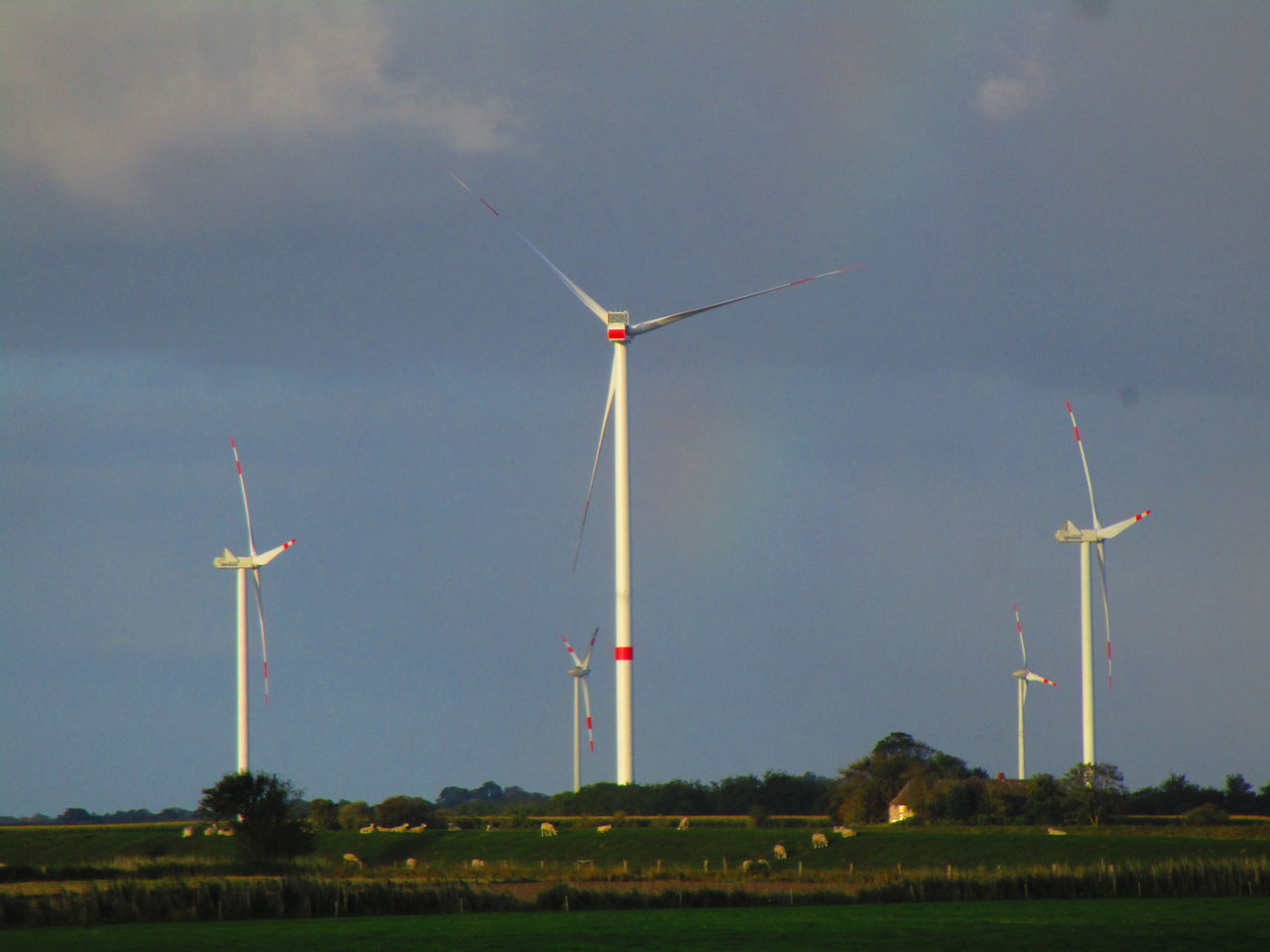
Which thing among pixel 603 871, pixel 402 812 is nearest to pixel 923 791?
pixel 402 812

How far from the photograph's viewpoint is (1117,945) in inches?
1583

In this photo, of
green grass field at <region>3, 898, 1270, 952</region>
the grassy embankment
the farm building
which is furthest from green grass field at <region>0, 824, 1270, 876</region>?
green grass field at <region>3, 898, 1270, 952</region>

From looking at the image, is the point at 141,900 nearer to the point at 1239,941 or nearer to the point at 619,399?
the point at 1239,941

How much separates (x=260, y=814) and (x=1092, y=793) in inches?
1841

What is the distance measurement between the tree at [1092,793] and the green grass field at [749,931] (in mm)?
43396

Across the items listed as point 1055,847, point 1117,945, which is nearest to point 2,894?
point 1117,945

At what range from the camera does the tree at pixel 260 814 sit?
8344 centimetres

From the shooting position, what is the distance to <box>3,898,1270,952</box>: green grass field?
41.1m

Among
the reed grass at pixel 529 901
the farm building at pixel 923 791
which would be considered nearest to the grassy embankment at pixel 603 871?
the reed grass at pixel 529 901

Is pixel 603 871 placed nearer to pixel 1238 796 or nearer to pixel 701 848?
pixel 701 848

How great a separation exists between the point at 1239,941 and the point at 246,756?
85463mm

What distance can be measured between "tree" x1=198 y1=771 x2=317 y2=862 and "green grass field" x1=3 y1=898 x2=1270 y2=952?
1298 inches

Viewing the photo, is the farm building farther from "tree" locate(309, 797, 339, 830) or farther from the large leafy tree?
"tree" locate(309, 797, 339, 830)

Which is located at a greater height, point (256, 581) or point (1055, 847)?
point (256, 581)
